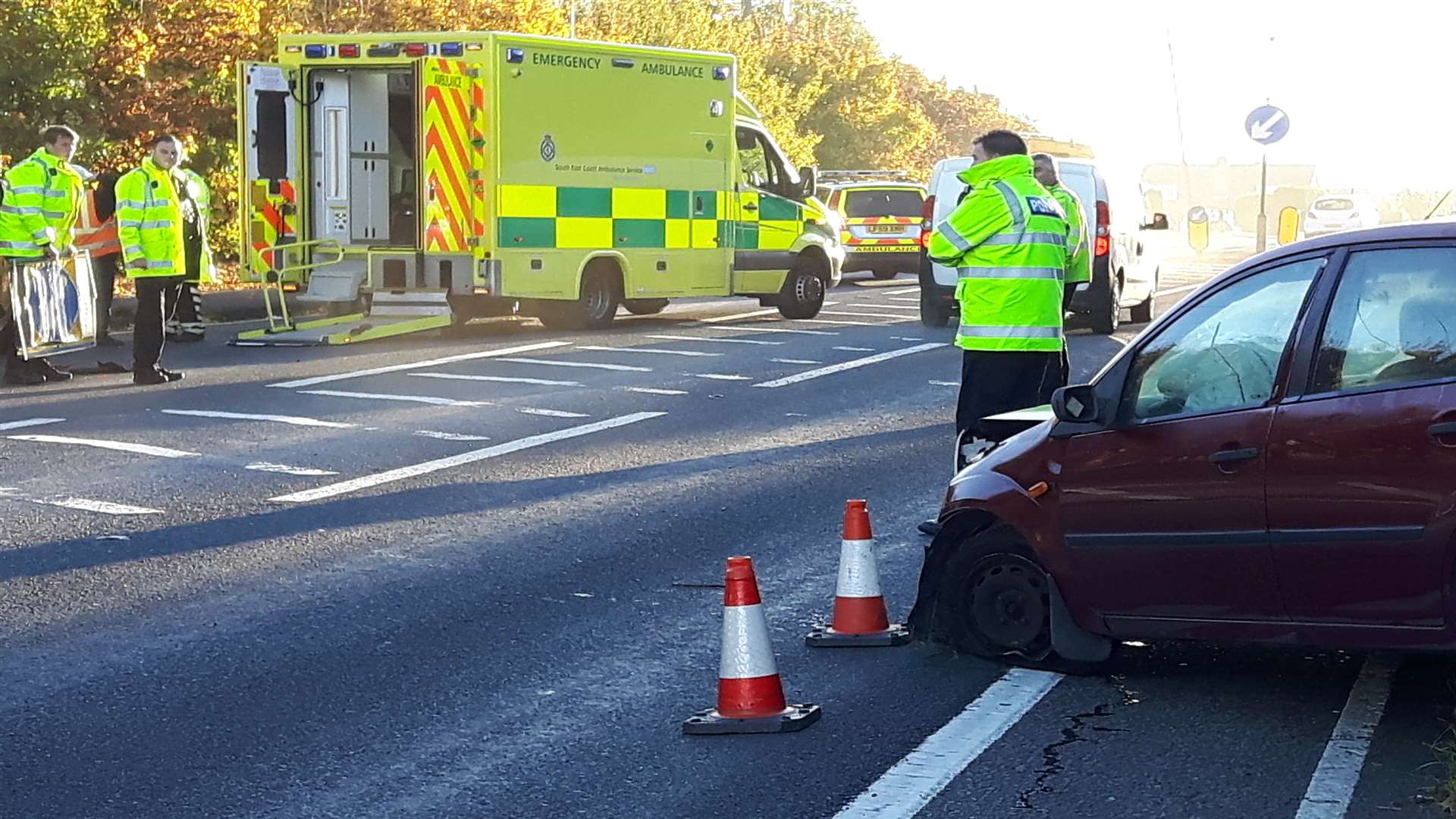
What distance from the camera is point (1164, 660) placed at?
6371 mm

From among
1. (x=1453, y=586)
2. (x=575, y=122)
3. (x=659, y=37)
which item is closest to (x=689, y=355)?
(x=575, y=122)

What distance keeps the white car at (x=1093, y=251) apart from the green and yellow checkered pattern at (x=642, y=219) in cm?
196

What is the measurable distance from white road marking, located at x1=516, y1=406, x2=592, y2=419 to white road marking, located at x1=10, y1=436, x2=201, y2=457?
2.57 m

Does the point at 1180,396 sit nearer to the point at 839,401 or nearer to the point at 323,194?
the point at 839,401

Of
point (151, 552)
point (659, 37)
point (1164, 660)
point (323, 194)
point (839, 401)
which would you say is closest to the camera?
point (1164, 660)

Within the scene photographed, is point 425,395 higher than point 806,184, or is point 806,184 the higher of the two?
point 806,184

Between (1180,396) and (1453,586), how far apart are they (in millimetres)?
1008

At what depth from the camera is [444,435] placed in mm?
11719

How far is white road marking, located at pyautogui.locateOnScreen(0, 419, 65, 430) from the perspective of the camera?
1184cm

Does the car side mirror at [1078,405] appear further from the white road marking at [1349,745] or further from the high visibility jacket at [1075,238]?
the high visibility jacket at [1075,238]

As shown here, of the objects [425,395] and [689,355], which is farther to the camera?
[689,355]

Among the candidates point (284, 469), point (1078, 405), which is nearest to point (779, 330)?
point (284, 469)

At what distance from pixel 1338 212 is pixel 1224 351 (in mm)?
46172

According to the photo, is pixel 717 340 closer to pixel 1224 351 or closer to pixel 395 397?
pixel 395 397
